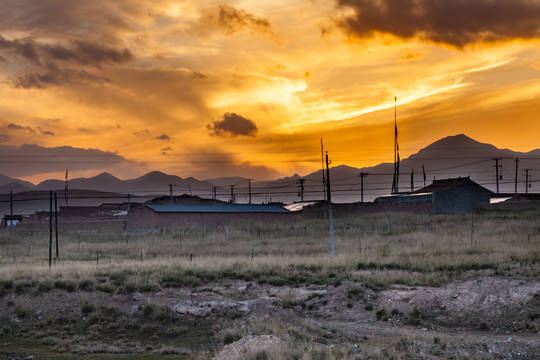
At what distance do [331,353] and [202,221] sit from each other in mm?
68338

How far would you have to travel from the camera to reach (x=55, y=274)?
3331cm

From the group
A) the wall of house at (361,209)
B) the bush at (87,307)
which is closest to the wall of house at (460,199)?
the wall of house at (361,209)

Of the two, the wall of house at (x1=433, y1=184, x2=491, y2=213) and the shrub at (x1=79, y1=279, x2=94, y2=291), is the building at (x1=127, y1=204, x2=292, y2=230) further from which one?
the shrub at (x1=79, y1=279, x2=94, y2=291)

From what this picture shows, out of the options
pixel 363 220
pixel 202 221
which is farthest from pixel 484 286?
pixel 202 221

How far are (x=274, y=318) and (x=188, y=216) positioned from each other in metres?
60.3

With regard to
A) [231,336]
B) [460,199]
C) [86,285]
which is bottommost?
[231,336]

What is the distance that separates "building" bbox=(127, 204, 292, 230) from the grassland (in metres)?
28.6

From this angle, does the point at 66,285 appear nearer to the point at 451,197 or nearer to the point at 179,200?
the point at 451,197

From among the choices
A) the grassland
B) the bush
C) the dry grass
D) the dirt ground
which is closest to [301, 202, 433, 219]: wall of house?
the dry grass

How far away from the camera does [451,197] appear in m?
89.8

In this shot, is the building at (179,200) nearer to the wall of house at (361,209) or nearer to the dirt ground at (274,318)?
the wall of house at (361,209)

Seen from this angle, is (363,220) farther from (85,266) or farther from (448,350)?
(448,350)

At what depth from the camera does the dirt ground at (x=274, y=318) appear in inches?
886

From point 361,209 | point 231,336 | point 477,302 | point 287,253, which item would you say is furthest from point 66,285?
point 361,209
